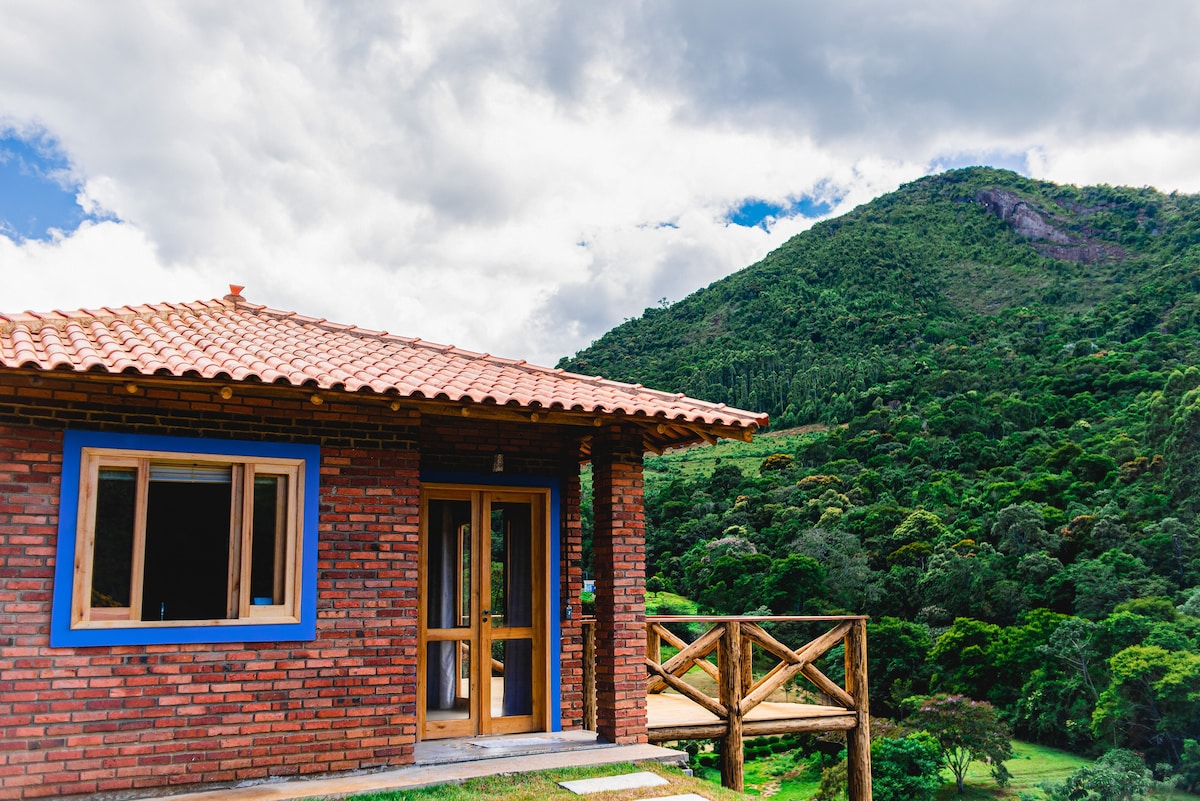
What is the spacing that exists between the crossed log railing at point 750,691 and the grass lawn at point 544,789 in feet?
5.40

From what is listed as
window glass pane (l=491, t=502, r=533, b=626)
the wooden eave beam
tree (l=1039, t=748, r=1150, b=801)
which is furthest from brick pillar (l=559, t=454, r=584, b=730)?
tree (l=1039, t=748, r=1150, b=801)

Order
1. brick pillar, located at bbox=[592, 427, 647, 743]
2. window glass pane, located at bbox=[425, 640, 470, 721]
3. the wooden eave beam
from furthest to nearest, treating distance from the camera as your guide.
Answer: window glass pane, located at bbox=[425, 640, 470, 721] < brick pillar, located at bbox=[592, 427, 647, 743] < the wooden eave beam

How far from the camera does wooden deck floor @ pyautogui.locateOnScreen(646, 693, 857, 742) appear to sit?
975 cm

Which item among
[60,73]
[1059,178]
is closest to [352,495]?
[60,73]

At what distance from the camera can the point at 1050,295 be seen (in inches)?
2381

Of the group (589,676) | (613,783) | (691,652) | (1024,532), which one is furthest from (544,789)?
(1024,532)

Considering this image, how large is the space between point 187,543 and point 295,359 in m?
1.61

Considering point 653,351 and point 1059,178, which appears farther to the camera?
point 1059,178

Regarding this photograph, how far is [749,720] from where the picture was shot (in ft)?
34.1

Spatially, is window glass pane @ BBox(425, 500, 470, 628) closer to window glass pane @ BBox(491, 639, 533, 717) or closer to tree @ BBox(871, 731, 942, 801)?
window glass pane @ BBox(491, 639, 533, 717)

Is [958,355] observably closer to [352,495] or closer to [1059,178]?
[1059,178]

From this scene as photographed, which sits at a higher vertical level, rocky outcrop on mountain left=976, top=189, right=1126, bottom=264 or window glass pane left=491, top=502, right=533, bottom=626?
rocky outcrop on mountain left=976, top=189, right=1126, bottom=264

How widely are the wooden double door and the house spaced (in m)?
0.02

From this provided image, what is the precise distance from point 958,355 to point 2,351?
178 feet
